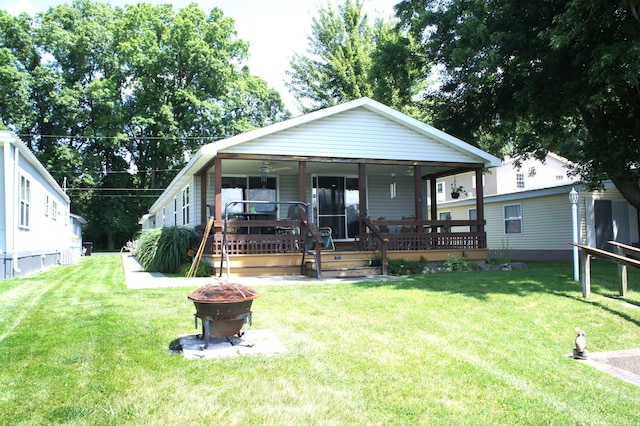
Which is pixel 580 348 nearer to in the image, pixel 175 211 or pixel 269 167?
pixel 269 167

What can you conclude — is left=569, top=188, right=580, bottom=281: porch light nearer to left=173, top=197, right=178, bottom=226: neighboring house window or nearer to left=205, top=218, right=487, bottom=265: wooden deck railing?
left=205, top=218, right=487, bottom=265: wooden deck railing

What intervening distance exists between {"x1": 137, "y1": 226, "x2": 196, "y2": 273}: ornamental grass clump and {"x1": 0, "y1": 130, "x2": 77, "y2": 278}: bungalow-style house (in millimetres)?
2856

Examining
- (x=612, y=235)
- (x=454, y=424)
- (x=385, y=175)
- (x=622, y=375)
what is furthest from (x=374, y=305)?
(x=612, y=235)

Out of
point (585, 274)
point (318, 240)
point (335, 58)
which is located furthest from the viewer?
point (335, 58)

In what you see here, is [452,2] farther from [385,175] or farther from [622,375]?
[622,375]

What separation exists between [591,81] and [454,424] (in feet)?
30.3

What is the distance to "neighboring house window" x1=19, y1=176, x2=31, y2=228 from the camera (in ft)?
39.4

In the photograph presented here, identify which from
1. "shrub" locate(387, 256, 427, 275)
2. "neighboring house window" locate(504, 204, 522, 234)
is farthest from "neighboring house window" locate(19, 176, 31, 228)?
"neighboring house window" locate(504, 204, 522, 234)

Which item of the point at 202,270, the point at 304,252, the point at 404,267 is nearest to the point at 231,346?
the point at 304,252

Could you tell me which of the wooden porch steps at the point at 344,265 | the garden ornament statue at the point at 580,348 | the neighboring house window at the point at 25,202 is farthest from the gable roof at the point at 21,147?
the garden ornament statue at the point at 580,348

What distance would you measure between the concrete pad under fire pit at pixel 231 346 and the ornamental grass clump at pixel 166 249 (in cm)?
813

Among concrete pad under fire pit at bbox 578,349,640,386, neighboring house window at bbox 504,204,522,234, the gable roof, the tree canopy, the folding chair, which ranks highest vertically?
the tree canopy

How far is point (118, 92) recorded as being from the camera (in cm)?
3556

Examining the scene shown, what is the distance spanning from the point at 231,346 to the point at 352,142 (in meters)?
8.74
